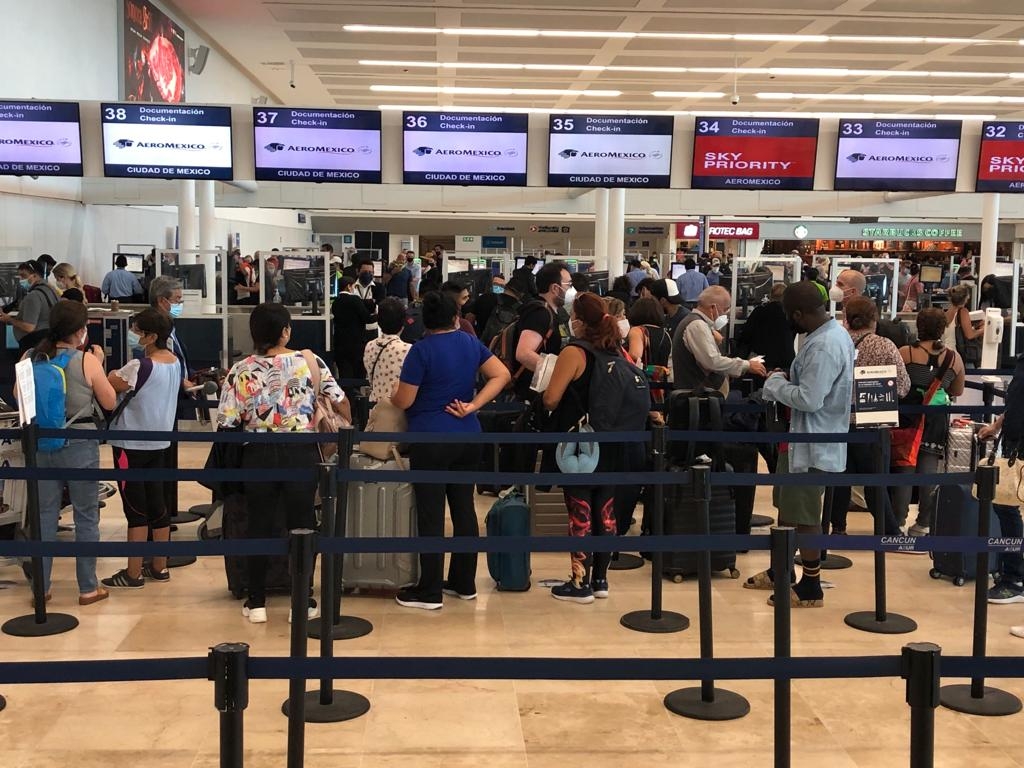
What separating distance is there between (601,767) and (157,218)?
59.0ft

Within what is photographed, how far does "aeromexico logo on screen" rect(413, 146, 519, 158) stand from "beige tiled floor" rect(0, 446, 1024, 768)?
606 centimetres

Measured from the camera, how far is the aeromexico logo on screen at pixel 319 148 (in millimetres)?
10609

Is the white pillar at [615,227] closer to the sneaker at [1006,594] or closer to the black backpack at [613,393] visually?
the black backpack at [613,393]

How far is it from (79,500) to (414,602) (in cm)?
179

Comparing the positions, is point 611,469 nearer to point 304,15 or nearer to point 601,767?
point 601,767

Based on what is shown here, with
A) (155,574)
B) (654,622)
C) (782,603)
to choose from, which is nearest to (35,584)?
(155,574)

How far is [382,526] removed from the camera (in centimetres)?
547

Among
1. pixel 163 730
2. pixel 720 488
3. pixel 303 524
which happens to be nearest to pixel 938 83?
pixel 720 488

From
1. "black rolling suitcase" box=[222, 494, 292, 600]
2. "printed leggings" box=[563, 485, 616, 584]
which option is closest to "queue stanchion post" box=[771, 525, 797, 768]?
"printed leggings" box=[563, 485, 616, 584]

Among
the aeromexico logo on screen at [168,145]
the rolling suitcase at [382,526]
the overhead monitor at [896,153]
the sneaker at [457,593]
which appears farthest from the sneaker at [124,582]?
the overhead monitor at [896,153]

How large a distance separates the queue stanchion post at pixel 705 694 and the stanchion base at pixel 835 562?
211 centimetres

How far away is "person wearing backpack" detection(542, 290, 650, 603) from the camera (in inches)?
212

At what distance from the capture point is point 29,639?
4816mm

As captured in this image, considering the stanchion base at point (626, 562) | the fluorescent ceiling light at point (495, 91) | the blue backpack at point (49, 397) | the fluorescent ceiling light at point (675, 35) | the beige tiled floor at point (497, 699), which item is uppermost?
the fluorescent ceiling light at point (495, 91)
